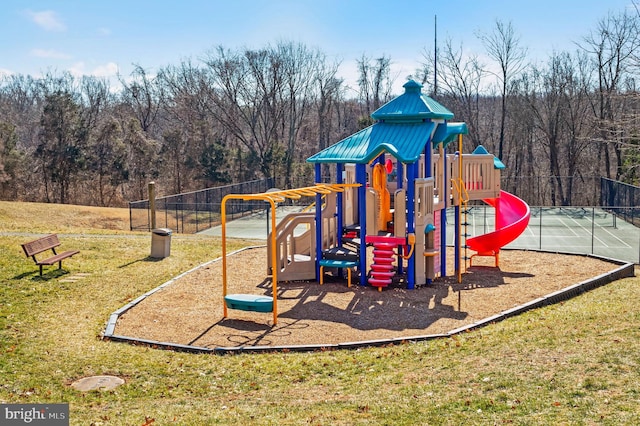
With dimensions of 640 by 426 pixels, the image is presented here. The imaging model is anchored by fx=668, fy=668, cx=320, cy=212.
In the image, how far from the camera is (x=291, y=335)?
12.7 m

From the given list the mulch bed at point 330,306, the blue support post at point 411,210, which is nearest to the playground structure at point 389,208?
the blue support post at point 411,210

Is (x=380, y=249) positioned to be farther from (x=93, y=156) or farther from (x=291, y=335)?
(x=93, y=156)

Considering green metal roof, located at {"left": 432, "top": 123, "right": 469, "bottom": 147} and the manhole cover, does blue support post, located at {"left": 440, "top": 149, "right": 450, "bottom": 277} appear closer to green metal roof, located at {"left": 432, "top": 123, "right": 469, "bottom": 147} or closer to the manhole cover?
green metal roof, located at {"left": 432, "top": 123, "right": 469, "bottom": 147}

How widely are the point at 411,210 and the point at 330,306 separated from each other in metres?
3.41

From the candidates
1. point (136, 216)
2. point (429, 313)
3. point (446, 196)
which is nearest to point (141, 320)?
point (429, 313)

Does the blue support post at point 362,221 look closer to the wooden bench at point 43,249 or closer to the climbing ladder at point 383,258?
the climbing ladder at point 383,258

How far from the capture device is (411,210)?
16.7 meters

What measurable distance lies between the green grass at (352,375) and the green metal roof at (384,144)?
510cm

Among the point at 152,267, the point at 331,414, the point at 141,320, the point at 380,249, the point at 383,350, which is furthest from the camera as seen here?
the point at 152,267

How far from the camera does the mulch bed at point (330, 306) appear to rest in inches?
501

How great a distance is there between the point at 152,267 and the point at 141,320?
542 centimetres

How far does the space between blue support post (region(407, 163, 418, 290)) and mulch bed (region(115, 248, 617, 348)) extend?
381mm

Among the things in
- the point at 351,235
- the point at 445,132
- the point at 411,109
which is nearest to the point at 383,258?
the point at 351,235

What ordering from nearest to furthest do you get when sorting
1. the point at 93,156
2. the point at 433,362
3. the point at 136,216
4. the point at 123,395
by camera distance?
the point at 123,395, the point at 433,362, the point at 136,216, the point at 93,156
